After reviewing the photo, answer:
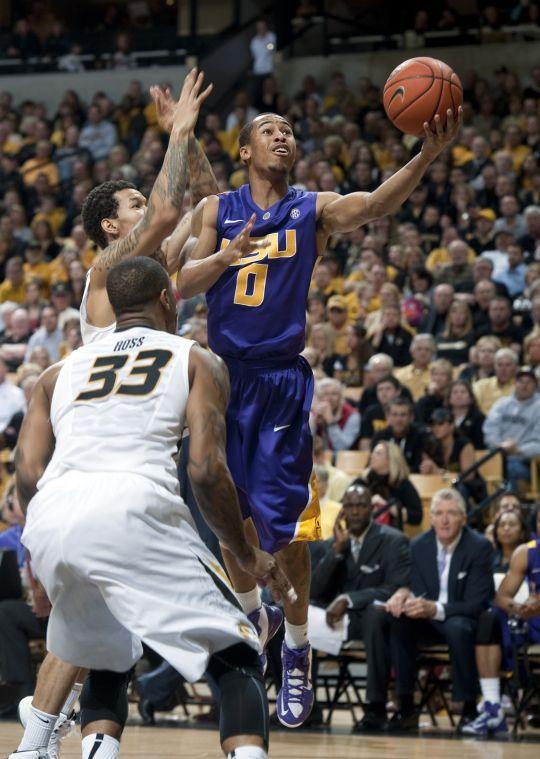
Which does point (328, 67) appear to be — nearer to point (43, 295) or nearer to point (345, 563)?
point (43, 295)

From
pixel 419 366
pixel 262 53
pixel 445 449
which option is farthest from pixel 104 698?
pixel 262 53

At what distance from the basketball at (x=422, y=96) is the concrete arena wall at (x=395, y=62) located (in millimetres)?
13985

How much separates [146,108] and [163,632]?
17.5 m

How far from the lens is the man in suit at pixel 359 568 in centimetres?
910

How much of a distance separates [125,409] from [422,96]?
2322mm

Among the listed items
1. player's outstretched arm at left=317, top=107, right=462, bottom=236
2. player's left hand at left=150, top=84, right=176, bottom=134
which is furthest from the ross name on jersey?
player's left hand at left=150, top=84, right=176, bottom=134

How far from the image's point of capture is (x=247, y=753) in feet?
13.1

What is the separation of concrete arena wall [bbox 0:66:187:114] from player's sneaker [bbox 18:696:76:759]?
16.8m

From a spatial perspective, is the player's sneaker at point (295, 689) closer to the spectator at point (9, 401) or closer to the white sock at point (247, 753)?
the white sock at point (247, 753)

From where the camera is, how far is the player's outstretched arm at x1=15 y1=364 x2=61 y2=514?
4.48 meters

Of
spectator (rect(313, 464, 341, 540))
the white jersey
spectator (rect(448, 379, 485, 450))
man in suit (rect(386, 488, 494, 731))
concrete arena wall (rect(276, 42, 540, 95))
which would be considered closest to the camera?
the white jersey

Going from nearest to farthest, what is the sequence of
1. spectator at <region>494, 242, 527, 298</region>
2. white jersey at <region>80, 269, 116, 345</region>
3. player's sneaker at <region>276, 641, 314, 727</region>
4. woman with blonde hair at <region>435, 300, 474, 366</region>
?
1. white jersey at <region>80, 269, 116, 345</region>
2. player's sneaker at <region>276, 641, 314, 727</region>
3. woman with blonde hair at <region>435, 300, 474, 366</region>
4. spectator at <region>494, 242, 527, 298</region>

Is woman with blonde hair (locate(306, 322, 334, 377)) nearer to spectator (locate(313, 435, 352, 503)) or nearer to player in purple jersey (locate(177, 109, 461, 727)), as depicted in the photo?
spectator (locate(313, 435, 352, 503))

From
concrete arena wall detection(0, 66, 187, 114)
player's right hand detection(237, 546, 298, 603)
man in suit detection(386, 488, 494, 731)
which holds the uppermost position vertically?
concrete arena wall detection(0, 66, 187, 114)
